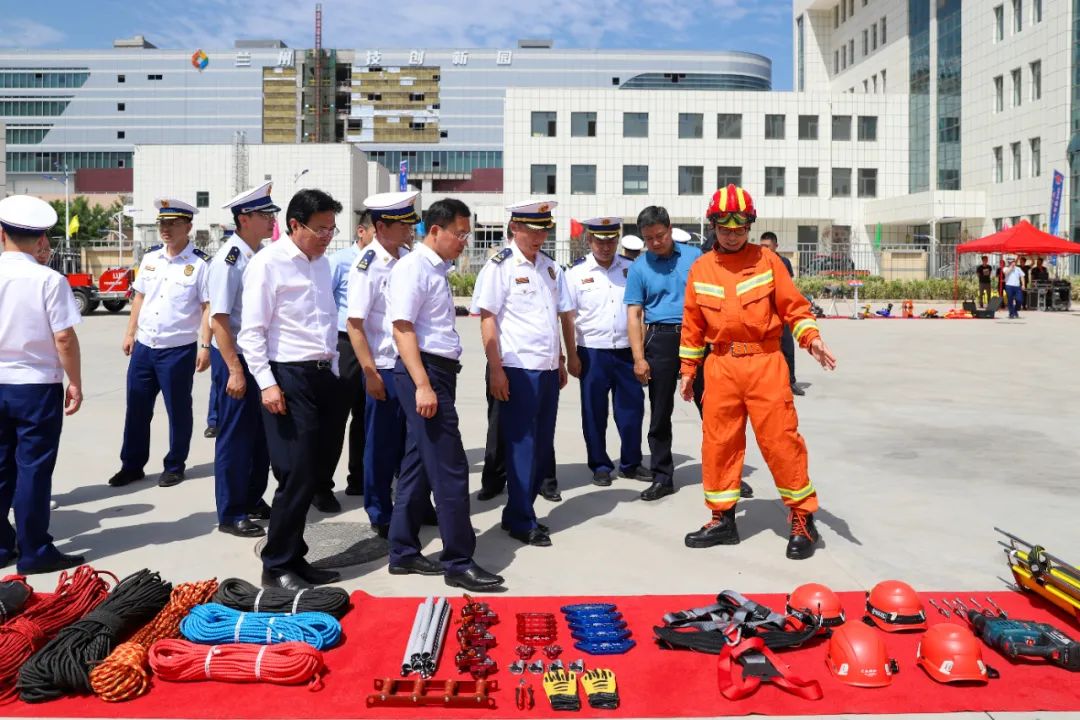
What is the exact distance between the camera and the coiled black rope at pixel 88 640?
3.61 metres

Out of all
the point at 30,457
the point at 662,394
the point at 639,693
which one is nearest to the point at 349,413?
the point at 30,457

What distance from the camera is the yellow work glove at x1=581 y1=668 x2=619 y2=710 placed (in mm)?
3545

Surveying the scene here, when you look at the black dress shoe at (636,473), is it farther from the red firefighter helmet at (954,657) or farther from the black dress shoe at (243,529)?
the red firefighter helmet at (954,657)

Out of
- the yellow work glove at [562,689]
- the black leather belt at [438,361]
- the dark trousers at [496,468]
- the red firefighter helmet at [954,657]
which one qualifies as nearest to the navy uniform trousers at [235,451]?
the black leather belt at [438,361]

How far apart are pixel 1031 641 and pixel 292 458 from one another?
11.0ft

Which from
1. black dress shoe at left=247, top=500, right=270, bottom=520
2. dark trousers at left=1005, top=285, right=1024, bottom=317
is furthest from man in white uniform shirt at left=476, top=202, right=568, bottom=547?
dark trousers at left=1005, top=285, right=1024, bottom=317

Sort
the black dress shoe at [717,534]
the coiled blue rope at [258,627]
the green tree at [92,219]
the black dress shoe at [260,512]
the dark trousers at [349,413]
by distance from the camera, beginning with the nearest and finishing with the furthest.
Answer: the coiled blue rope at [258,627] → the dark trousers at [349,413] → the black dress shoe at [717,534] → the black dress shoe at [260,512] → the green tree at [92,219]

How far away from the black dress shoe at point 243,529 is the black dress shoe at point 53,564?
0.86 metres

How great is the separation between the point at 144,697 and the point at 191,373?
12.9ft

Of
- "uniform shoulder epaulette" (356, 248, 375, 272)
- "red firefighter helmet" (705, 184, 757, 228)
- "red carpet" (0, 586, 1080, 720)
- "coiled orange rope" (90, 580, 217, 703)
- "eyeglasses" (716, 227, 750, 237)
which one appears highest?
"red firefighter helmet" (705, 184, 757, 228)

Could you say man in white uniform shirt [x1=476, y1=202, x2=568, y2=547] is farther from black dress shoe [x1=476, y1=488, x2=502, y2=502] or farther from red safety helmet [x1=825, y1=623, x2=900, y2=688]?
red safety helmet [x1=825, y1=623, x2=900, y2=688]

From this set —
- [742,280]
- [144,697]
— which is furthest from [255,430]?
[742,280]

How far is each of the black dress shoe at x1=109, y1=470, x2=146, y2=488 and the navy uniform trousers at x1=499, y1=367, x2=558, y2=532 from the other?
3135 millimetres

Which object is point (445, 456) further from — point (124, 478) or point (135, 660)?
point (124, 478)
